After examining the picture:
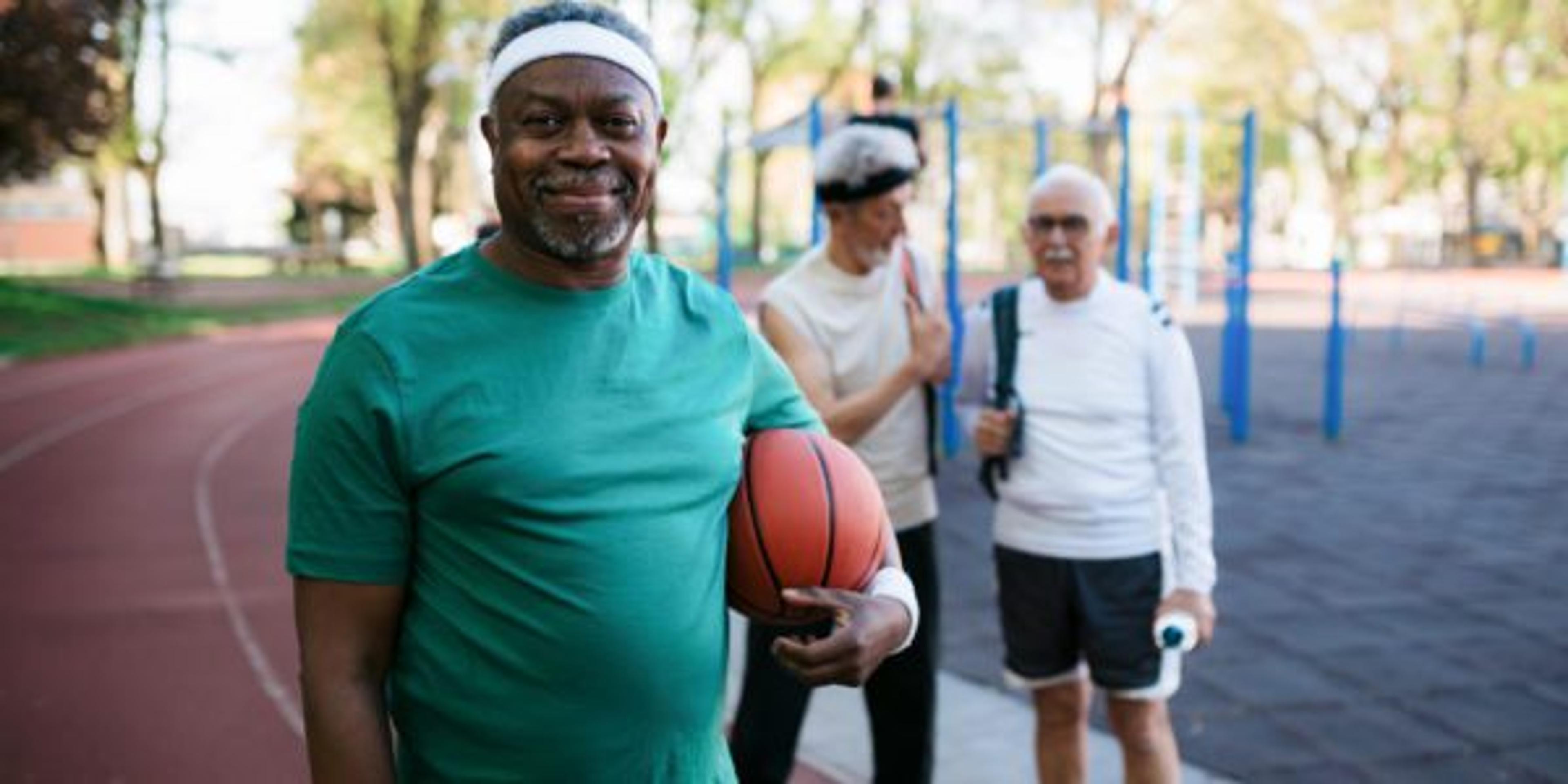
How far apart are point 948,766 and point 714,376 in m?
2.86

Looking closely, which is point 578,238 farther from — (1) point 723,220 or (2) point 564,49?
(1) point 723,220

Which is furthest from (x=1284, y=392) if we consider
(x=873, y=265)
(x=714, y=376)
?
(x=714, y=376)

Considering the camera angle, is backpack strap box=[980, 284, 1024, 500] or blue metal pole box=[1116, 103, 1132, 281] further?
blue metal pole box=[1116, 103, 1132, 281]

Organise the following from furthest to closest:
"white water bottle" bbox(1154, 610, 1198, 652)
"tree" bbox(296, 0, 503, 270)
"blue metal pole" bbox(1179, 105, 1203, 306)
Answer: "tree" bbox(296, 0, 503, 270) < "blue metal pole" bbox(1179, 105, 1203, 306) < "white water bottle" bbox(1154, 610, 1198, 652)

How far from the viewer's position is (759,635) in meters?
3.38

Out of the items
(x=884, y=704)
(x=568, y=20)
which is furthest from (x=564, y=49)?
(x=884, y=704)

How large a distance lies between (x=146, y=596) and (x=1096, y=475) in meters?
5.69

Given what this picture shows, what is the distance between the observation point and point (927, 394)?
359cm

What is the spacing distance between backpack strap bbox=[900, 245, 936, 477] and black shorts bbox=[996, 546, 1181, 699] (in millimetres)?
332

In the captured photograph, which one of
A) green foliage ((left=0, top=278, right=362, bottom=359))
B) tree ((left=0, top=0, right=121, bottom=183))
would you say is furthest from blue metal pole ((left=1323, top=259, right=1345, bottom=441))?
tree ((left=0, top=0, right=121, bottom=183))

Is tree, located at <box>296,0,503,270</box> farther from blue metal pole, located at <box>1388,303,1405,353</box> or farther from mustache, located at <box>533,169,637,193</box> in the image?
mustache, located at <box>533,169,637,193</box>

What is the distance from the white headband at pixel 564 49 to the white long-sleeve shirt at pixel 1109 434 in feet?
6.32

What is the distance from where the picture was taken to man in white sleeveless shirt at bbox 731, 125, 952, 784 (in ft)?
10.9

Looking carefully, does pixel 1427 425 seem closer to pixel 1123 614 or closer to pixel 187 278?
pixel 1123 614
